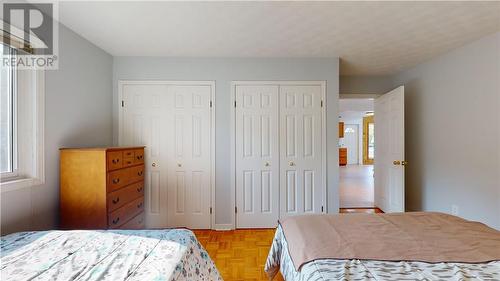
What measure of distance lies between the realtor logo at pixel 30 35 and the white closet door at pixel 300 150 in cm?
246

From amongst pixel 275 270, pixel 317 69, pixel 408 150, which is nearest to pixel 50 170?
pixel 275 270

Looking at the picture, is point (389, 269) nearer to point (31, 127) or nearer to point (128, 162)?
point (128, 162)

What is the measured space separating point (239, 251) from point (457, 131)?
2908mm

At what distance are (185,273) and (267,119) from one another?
231 cm

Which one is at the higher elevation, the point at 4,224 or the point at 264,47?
the point at 264,47

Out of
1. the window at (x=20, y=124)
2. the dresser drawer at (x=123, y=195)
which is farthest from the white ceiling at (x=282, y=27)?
the dresser drawer at (x=123, y=195)

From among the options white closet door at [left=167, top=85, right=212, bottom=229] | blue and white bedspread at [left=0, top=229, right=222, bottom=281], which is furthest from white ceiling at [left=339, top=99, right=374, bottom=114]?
blue and white bedspread at [left=0, top=229, right=222, bottom=281]

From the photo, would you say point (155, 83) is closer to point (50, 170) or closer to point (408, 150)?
point (50, 170)

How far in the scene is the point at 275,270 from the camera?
73.7 inches

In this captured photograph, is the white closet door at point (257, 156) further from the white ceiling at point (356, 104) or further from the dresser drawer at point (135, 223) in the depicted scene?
the white ceiling at point (356, 104)

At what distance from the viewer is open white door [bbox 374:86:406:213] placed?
11.1 feet

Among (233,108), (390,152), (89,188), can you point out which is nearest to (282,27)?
(233,108)

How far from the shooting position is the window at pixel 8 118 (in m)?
1.82

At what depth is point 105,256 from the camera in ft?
4.02
